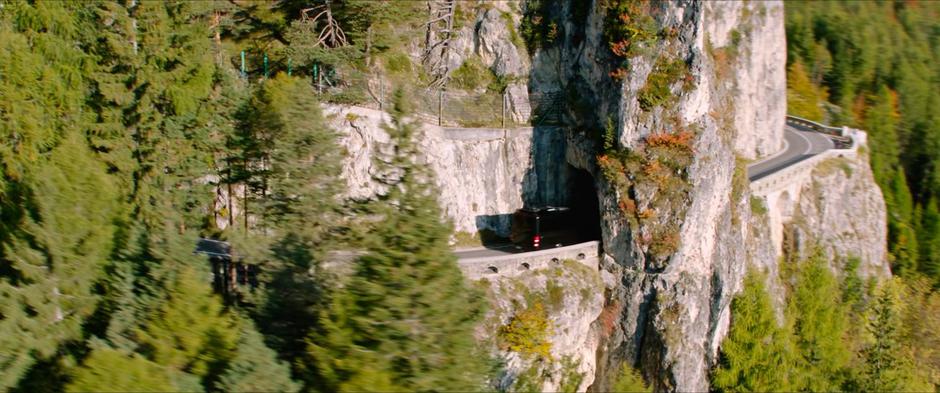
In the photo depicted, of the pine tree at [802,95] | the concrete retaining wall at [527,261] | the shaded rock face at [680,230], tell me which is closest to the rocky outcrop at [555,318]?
the concrete retaining wall at [527,261]

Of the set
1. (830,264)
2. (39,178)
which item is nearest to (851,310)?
(830,264)

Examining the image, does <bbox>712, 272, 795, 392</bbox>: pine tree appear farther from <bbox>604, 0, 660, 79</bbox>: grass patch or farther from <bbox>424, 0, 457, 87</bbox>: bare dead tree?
<bbox>424, 0, 457, 87</bbox>: bare dead tree

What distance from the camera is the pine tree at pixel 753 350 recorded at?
31375mm

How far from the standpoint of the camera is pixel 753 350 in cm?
3172

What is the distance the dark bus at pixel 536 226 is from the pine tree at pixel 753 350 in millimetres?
8025

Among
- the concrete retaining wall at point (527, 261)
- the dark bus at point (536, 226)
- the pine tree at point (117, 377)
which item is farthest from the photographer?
the dark bus at point (536, 226)

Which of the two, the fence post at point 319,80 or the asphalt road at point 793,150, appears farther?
the asphalt road at point 793,150

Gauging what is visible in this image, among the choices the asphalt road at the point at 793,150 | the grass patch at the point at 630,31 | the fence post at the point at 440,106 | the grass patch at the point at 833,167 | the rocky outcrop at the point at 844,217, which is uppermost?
the grass patch at the point at 630,31

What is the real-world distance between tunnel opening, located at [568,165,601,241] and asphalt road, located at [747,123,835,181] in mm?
9059

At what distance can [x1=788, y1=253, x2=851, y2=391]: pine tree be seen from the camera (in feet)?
110

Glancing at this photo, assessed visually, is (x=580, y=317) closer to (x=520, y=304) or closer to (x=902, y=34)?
(x=520, y=304)

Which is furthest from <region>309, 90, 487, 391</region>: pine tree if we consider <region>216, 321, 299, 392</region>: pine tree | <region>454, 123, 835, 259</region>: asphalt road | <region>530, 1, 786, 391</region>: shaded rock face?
<region>530, 1, 786, 391</region>: shaded rock face

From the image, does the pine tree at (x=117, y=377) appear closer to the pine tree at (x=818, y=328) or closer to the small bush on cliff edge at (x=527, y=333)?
the small bush on cliff edge at (x=527, y=333)

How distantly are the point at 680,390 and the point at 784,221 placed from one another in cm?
1446
